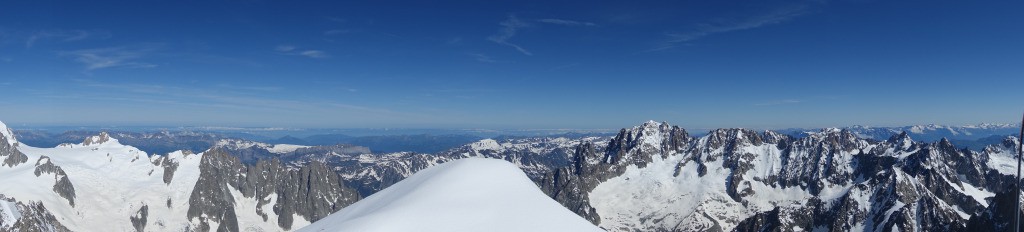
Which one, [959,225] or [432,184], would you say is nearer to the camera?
[432,184]

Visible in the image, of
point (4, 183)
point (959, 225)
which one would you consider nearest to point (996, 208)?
point (959, 225)

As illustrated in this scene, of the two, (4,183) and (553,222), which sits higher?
(553,222)

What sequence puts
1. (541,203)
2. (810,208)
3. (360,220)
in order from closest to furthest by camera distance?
(360,220) → (541,203) → (810,208)

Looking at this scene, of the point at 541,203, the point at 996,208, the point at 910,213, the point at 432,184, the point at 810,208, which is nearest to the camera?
the point at 541,203

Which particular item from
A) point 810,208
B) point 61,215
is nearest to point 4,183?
point 61,215

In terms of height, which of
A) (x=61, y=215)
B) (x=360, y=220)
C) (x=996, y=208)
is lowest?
(x=61, y=215)

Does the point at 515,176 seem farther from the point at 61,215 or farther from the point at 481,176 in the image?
the point at 61,215
